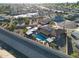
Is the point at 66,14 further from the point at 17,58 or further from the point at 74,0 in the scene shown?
the point at 17,58

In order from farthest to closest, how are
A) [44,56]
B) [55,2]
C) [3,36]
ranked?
[3,36] < [55,2] < [44,56]

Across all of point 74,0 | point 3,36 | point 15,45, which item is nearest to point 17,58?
point 15,45

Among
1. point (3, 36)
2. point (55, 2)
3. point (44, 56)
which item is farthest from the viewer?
point (3, 36)

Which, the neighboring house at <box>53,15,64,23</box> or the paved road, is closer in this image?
the paved road

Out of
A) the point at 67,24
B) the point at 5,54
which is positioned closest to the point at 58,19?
the point at 67,24

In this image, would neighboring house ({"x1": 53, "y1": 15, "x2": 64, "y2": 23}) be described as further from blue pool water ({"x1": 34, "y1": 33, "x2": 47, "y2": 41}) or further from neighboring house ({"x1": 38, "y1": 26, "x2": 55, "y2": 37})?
blue pool water ({"x1": 34, "y1": 33, "x2": 47, "y2": 41})

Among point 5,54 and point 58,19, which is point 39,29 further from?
point 5,54

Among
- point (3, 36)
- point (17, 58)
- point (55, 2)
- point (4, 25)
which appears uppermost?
point (55, 2)

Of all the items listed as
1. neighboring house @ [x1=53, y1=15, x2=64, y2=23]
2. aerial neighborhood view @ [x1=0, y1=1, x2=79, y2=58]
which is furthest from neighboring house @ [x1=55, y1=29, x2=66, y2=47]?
neighboring house @ [x1=53, y1=15, x2=64, y2=23]

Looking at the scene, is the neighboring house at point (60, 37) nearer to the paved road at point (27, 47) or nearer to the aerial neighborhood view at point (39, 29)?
the aerial neighborhood view at point (39, 29)
